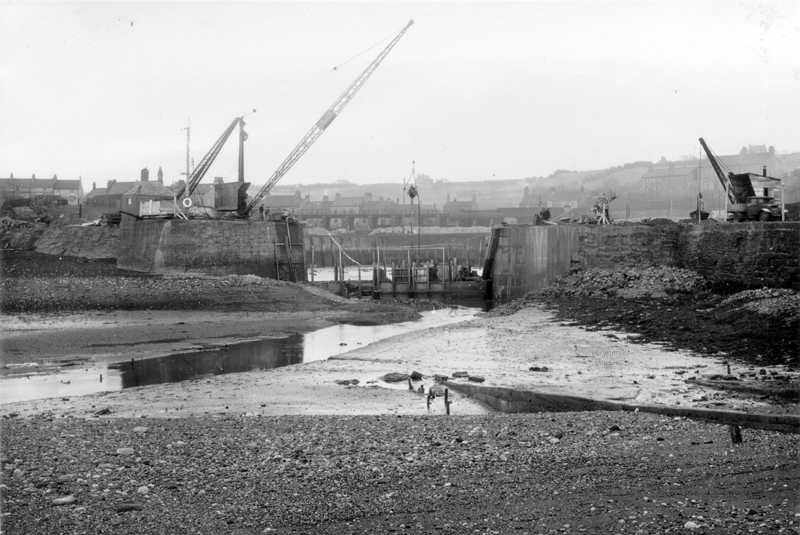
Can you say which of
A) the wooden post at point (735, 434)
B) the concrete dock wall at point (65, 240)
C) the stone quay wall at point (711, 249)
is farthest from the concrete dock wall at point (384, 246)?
the wooden post at point (735, 434)

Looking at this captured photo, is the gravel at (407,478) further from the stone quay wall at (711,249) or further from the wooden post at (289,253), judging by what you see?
the wooden post at (289,253)

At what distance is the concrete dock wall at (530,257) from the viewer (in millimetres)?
33469

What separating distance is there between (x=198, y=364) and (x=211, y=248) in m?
22.6

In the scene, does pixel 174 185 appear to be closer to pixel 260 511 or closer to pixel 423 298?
pixel 423 298

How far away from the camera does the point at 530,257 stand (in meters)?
35.9

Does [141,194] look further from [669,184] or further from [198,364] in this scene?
[669,184]

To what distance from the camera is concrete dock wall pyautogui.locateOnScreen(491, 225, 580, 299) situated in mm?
33469

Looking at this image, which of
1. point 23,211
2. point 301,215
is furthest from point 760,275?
point 301,215

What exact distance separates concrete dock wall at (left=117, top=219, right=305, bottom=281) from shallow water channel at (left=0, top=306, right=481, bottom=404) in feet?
51.8

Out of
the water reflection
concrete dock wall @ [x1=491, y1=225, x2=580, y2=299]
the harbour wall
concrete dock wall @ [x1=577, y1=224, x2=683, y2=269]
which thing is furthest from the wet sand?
concrete dock wall @ [x1=491, y1=225, x2=580, y2=299]

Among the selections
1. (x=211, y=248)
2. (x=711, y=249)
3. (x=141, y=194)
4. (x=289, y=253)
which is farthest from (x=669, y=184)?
(x=711, y=249)

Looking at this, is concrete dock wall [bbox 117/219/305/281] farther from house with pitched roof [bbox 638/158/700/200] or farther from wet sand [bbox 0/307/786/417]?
house with pitched roof [bbox 638/158/700/200]

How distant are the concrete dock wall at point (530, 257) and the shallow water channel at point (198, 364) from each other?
1040 cm

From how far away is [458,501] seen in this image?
6.51 m
